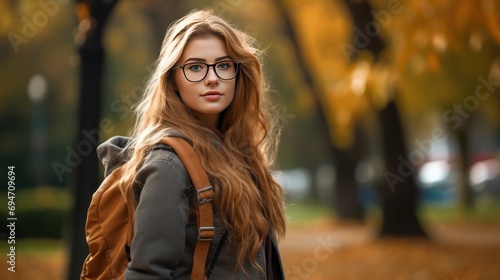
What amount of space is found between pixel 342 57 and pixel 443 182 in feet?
56.1

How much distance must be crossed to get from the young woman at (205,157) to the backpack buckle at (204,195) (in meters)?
0.04

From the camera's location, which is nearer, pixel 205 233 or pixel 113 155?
pixel 205 233

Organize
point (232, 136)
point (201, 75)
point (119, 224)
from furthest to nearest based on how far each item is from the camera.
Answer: point (232, 136)
point (201, 75)
point (119, 224)

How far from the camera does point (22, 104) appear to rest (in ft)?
93.0

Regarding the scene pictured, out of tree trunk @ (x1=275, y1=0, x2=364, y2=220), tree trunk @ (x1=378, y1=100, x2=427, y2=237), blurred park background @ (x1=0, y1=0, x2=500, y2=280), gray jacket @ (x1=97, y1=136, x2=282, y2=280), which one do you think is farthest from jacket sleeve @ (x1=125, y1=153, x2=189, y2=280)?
tree trunk @ (x1=275, y1=0, x2=364, y2=220)

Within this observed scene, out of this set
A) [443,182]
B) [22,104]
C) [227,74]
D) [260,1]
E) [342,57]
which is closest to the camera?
[227,74]

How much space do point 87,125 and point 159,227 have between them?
5.14 m

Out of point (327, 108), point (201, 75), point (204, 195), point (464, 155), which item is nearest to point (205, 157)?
point (204, 195)

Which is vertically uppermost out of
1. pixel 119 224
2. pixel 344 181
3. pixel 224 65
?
pixel 224 65

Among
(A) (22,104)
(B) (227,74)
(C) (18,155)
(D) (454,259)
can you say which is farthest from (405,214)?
(C) (18,155)

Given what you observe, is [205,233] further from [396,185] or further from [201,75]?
[396,185]

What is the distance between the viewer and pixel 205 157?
9.61 feet

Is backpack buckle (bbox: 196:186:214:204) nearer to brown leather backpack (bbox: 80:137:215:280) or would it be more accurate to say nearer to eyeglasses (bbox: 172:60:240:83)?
brown leather backpack (bbox: 80:137:215:280)

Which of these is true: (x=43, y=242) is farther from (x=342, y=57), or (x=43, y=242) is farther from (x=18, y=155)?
(x=18, y=155)
